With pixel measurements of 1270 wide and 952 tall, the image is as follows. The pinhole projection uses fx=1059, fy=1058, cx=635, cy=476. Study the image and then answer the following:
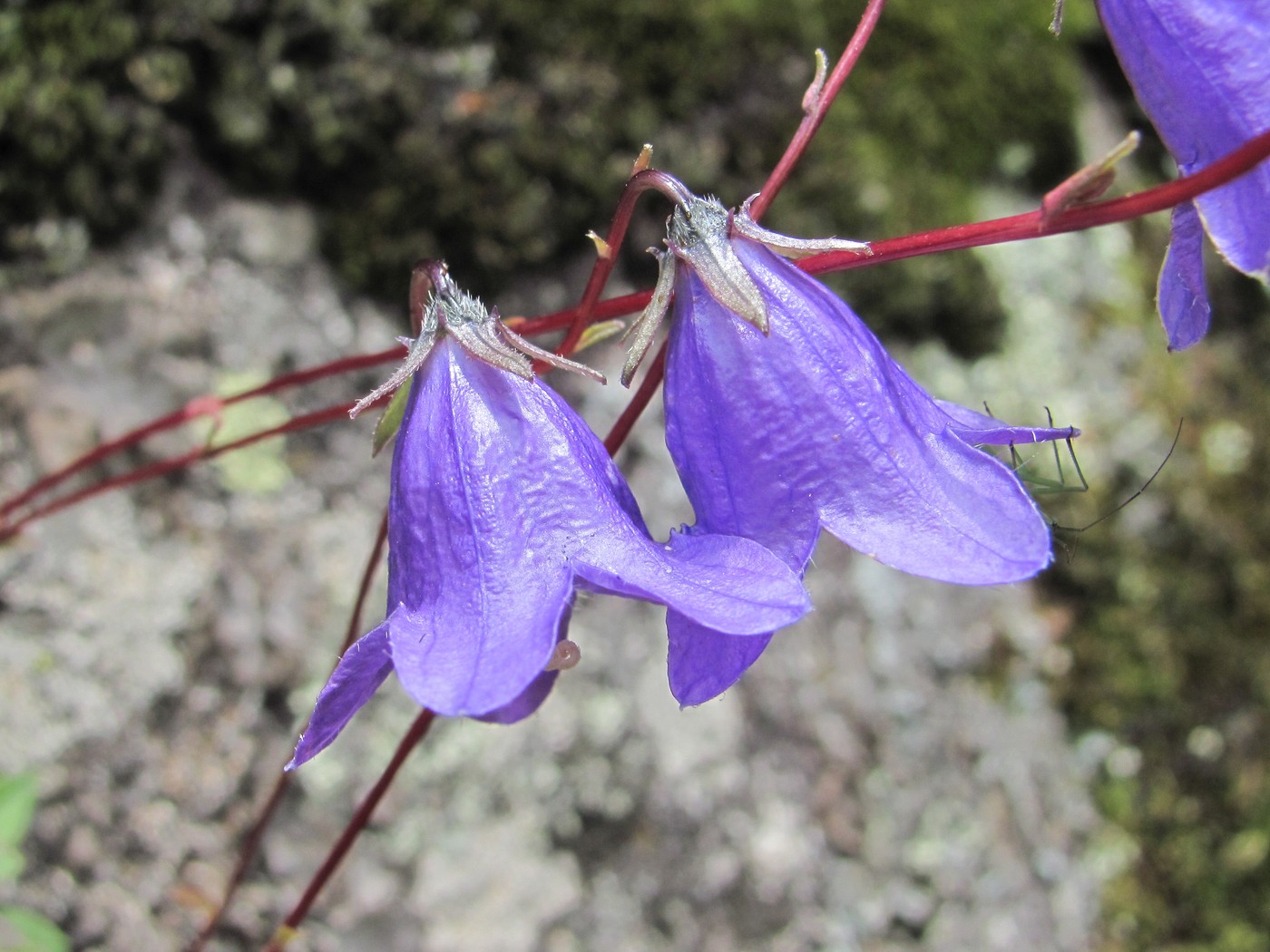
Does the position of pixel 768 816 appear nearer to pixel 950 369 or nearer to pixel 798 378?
pixel 950 369

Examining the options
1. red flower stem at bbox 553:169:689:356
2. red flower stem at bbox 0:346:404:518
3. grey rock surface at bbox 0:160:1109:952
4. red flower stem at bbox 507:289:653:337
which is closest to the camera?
red flower stem at bbox 553:169:689:356

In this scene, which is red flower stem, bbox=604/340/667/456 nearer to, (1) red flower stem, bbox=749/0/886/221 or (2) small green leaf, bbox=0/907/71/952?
(1) red flower stem, bbox=749/0/886/221

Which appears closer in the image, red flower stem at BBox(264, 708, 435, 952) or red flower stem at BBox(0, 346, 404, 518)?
red flower stem at BBox(264, 708, 435, 952)

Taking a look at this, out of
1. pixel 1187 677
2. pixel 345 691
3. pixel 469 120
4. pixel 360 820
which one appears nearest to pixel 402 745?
pixel 360 820

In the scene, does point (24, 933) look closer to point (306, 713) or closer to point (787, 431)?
point (306, 713)

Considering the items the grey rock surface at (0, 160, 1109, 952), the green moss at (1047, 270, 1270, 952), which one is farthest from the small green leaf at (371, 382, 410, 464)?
the green moss at (1047, 270, 1270, 952)
